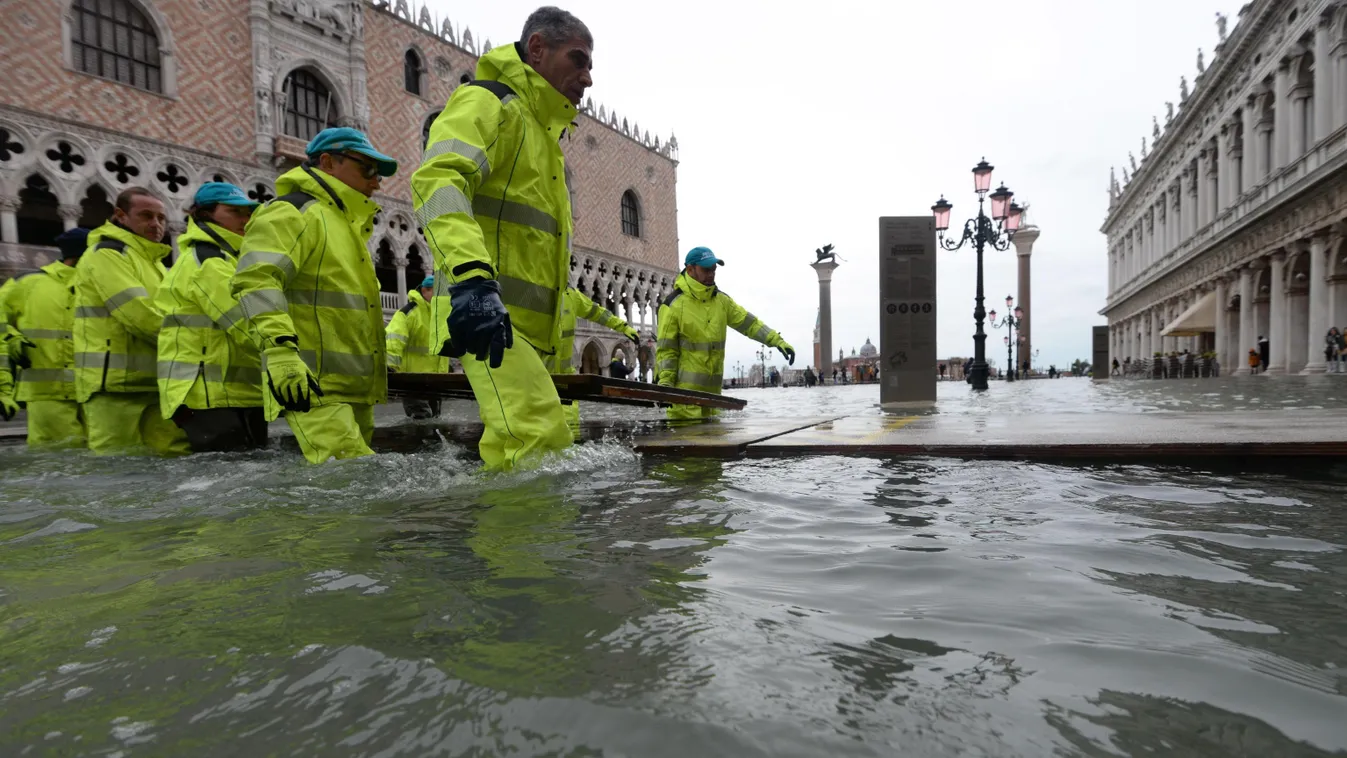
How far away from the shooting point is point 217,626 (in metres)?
1.29

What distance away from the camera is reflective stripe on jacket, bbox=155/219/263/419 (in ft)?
13.8

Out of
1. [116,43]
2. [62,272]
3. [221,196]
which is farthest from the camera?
[116,43]

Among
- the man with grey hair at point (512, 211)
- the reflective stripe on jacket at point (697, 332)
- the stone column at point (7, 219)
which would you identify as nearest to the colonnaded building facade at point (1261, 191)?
the reflective stripe on jacket at point (697, 332)

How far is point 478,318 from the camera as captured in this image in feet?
8.75

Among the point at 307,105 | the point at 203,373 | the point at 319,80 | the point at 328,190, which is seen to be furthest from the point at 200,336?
the point at 319,80

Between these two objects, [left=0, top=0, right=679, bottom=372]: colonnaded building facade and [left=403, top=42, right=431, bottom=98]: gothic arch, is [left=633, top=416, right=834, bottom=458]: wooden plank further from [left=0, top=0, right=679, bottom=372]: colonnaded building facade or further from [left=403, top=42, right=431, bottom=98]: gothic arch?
[left=403, top=42, right=431, bottom=98]: gothic arch

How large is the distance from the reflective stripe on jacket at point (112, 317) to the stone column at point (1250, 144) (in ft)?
117

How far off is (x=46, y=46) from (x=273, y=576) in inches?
837

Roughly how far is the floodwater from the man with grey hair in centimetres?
72

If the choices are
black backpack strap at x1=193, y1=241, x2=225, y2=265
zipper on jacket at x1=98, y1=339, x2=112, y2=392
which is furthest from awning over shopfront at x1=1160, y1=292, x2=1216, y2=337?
zipper on jacket at x1=98, y1=339, x2=112, y2=392

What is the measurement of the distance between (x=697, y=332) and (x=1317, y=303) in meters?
24.9

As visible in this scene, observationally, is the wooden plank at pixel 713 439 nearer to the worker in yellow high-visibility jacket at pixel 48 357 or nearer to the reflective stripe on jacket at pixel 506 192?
the reflective stripe on jacket at pixel 506 192

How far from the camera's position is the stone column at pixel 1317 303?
21.4 metres

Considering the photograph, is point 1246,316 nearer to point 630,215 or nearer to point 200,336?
point 630,215
